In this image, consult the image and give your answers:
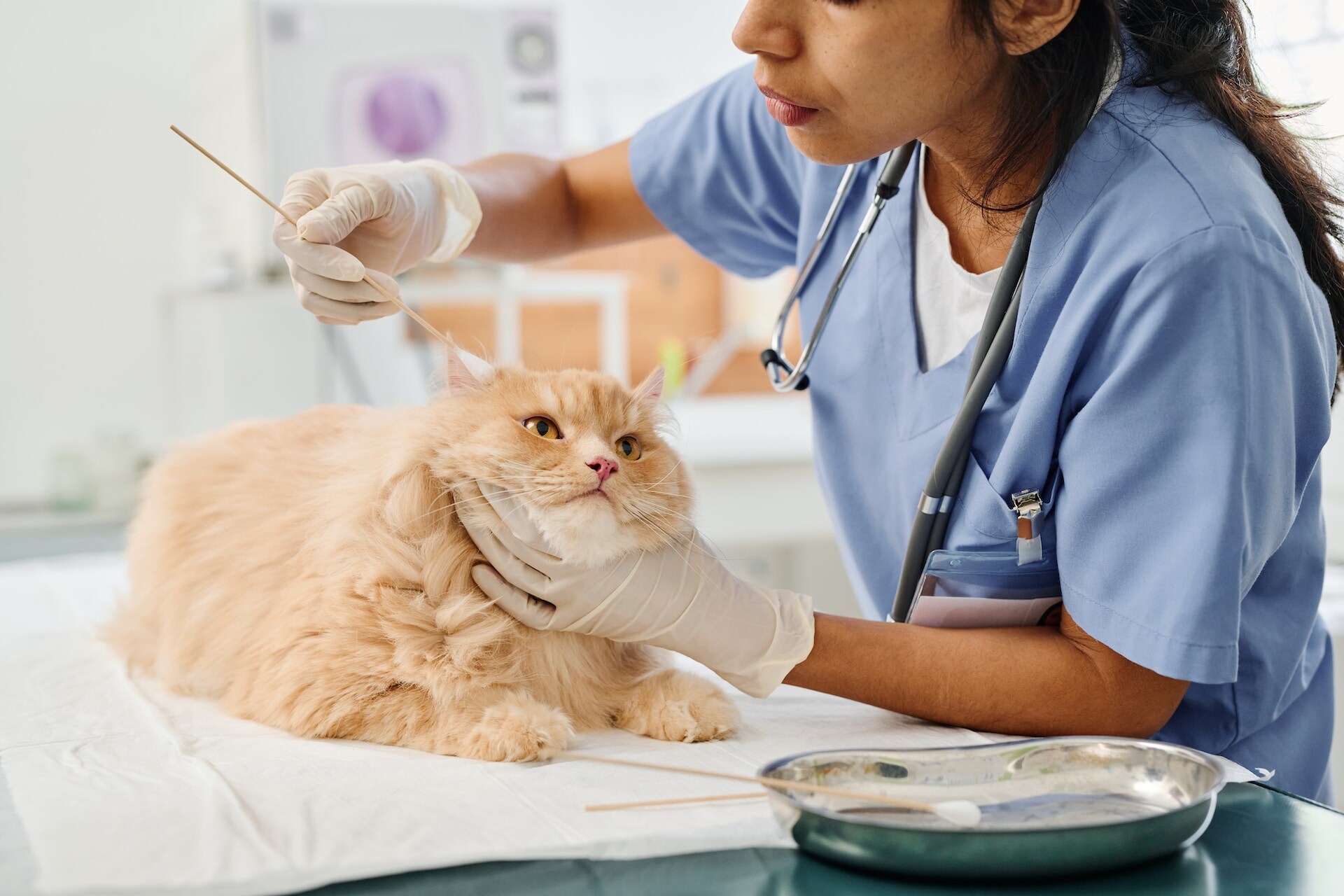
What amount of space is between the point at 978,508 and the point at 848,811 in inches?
16.3

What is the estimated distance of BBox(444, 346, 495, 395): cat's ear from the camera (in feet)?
3.52

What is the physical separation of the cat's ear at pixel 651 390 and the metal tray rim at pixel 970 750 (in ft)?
1.44

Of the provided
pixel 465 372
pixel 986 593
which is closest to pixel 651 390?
pixel 465 372

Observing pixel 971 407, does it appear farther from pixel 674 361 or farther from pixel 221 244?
pixel 674 361

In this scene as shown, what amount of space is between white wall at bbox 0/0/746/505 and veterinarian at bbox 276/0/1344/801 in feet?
8.54

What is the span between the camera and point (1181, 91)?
43.9 inches

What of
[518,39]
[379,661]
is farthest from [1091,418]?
[518,39]

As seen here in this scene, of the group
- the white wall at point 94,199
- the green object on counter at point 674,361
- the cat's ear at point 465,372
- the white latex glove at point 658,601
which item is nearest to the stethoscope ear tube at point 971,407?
the white latex glove at point 658,601

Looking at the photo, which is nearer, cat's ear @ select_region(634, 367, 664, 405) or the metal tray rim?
the metal tray rim

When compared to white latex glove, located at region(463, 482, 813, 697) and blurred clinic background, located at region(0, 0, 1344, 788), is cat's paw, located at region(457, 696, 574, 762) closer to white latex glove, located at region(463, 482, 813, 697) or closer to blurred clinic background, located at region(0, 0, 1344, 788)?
white latex glove, located at region(463, 482, 813, 697)

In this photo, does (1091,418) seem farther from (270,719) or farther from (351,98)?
(351,98)

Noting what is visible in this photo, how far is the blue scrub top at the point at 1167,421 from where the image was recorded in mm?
929

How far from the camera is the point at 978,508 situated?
110 cm

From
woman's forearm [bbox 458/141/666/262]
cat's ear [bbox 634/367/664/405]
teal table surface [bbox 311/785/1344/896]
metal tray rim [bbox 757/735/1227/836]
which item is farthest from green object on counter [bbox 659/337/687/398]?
teal table surface [bbox 311/785/1344/896]
